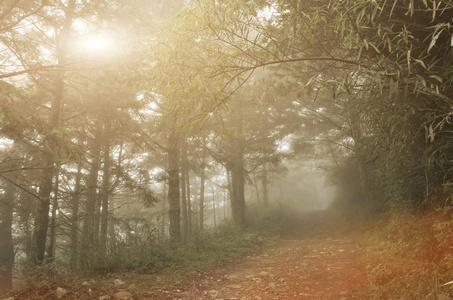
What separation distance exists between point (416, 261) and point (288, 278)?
95.3 inches

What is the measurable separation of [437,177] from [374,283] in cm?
237

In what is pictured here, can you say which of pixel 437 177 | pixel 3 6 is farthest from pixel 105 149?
pixel 437 177

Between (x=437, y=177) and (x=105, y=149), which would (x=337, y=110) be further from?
(x=105, y=149)

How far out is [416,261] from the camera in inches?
185

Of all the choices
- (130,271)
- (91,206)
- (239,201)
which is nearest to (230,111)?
(130,271)

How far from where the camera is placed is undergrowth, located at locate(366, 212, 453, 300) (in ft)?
12.6

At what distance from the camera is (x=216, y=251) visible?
8930 mm

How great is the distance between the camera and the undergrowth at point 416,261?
12.6 ft

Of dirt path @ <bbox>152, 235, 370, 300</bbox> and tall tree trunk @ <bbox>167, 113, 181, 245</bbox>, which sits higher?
tall tree trunk @ <bbox>167, 113, 181, 245</bbox>

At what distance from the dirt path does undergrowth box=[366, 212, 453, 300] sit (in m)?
0.39

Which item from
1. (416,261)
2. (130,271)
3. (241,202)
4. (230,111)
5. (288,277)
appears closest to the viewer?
(416,261)

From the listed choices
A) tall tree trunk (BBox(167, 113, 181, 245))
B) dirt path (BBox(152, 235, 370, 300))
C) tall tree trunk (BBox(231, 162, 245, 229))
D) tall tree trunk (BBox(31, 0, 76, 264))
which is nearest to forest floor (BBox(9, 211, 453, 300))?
dirt path (BBox(152, 235, 370, 300))

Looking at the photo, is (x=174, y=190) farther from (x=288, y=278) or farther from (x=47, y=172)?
(x=288, y=278)

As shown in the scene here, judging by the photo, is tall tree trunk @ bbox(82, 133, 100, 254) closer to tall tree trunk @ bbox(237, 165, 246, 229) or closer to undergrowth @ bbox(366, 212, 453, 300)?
undergrowth @ bbox(366, 212, 453, 300)
